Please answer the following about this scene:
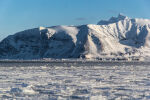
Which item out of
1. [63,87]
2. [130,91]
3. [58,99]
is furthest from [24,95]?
[130,91]

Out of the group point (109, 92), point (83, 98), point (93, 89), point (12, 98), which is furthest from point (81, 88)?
point (12, 98)

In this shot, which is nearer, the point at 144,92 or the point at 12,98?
the point at 12,98

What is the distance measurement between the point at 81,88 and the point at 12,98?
673 cm

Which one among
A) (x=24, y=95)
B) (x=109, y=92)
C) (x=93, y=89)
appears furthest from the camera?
(x=93, y=89)

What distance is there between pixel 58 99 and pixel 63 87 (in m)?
5.75

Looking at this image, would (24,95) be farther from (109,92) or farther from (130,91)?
(130,91)

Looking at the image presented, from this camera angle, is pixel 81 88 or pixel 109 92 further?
pixel 81 88

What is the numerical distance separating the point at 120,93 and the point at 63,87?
5041 mm

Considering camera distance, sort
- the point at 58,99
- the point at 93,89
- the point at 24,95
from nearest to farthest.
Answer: the point at 58,99 < the point at 24,95 < the point at 93,89

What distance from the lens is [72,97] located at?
72.4 feet

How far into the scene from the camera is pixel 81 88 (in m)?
26.5

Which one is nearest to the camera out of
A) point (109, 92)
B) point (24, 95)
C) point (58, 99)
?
point (58, 99)

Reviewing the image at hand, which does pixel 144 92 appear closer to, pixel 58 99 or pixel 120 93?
pixel 120 93

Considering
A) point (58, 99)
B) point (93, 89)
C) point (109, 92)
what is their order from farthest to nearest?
point (93, 89) → point (109, 92) → point (58, 99)
